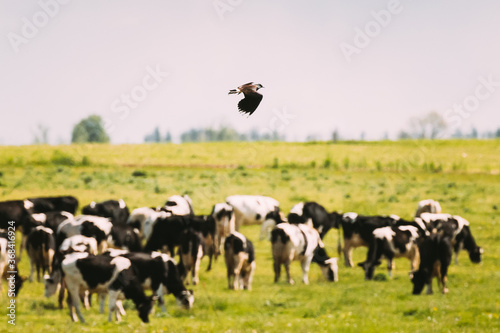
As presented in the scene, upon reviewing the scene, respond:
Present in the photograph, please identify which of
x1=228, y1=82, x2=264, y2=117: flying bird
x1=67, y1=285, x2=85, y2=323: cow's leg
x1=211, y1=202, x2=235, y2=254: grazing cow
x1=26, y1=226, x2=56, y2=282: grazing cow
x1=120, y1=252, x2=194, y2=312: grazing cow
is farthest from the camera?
x1=211, y1=202, x2=235, y2=254: grazing cow

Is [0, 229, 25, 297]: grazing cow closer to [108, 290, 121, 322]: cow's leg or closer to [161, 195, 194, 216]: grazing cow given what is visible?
[108, 290, 121, 322]: cow's leg

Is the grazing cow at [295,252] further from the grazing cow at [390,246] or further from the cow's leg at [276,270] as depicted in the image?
the grazing cow at [390,246]

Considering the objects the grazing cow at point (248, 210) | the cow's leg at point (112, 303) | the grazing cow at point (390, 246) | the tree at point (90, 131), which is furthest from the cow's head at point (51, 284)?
the tree at point (90, 131)

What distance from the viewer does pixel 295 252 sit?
19.3 m

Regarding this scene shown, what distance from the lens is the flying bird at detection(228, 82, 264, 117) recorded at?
5184 millimetres

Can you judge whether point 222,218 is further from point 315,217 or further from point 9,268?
point 9,268

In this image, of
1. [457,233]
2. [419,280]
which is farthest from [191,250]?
[457,233]

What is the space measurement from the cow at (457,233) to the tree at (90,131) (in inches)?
4283

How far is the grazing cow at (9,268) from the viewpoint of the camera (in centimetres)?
1628

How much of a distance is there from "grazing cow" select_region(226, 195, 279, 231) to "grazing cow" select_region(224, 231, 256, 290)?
8088 millimetres

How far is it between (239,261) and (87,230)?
4568 millimetres

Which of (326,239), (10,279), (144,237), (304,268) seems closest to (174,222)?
(144,237)

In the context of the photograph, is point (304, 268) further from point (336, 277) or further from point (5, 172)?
point (5, 172)
